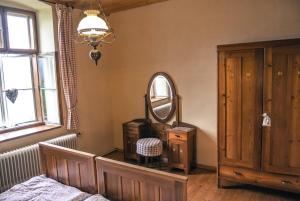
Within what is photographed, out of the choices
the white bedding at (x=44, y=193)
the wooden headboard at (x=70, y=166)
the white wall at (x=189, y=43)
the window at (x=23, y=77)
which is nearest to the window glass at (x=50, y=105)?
the window at (x=23, y=77)

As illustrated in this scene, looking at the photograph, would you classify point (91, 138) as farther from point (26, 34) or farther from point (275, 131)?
point (275, 131)

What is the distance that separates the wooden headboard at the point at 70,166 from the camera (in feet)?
6.97

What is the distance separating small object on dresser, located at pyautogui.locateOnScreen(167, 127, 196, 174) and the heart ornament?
2257 mm

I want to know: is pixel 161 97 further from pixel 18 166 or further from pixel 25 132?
pixel 18 166

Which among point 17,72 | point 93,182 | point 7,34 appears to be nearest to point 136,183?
point 93,182

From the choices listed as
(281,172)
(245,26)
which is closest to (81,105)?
(245,26)

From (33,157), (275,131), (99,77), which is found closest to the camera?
(275,131)

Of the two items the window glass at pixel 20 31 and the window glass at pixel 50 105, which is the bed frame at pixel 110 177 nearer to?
the window glass at pixel 50 105

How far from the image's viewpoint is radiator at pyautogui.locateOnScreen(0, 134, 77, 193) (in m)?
2.76

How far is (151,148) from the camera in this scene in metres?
3.63

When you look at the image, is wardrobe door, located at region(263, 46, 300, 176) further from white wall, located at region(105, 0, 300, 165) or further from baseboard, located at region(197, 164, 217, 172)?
baseboard, located at region(197, 164, 217, 172)

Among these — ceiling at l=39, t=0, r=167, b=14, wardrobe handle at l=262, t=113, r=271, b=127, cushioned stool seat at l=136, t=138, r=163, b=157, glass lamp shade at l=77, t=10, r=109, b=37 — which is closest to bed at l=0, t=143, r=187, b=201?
glass lamp shade at l=77, t=10, r=109, b=37

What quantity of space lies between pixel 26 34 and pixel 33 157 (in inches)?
70.3

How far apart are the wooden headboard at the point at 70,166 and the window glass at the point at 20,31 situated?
1664 mm
